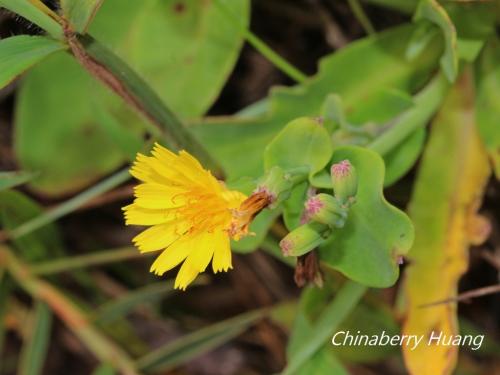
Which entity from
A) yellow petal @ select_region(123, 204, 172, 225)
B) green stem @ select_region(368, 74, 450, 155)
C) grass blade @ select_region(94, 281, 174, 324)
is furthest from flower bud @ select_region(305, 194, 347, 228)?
grass blade @ select_region(94, 281, 174, 324)

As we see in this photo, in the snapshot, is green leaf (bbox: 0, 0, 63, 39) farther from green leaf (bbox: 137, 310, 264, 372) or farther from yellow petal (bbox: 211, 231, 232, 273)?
green leaf (bbox: 137, 310, 264, 372)

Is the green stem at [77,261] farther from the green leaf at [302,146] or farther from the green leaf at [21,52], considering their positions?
the green leaf at [21,52]

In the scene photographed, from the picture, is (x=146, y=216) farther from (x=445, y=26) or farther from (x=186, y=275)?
(x=445, y=26)

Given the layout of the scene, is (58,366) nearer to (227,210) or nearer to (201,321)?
(201,321)

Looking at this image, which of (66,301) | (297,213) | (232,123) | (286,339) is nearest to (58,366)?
(66,301)

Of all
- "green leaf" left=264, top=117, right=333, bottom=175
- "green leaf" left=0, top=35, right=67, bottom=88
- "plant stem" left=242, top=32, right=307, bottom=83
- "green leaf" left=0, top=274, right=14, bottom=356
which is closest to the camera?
"green leaf" left=0, top=35, right=67, bottom=88

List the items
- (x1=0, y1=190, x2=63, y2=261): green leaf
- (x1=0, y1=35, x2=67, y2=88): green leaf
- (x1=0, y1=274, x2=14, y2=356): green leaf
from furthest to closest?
(x1=0, y1=274, x2=14, y2=356): green leaf
(x1=0, y1=190, x2=63, y2=261): green leaf
(x1=0, y1=35, x2=67, y2=88): green leaf

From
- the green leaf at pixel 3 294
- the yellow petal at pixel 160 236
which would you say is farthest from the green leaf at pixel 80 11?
the green leaf at pixel 3 294
